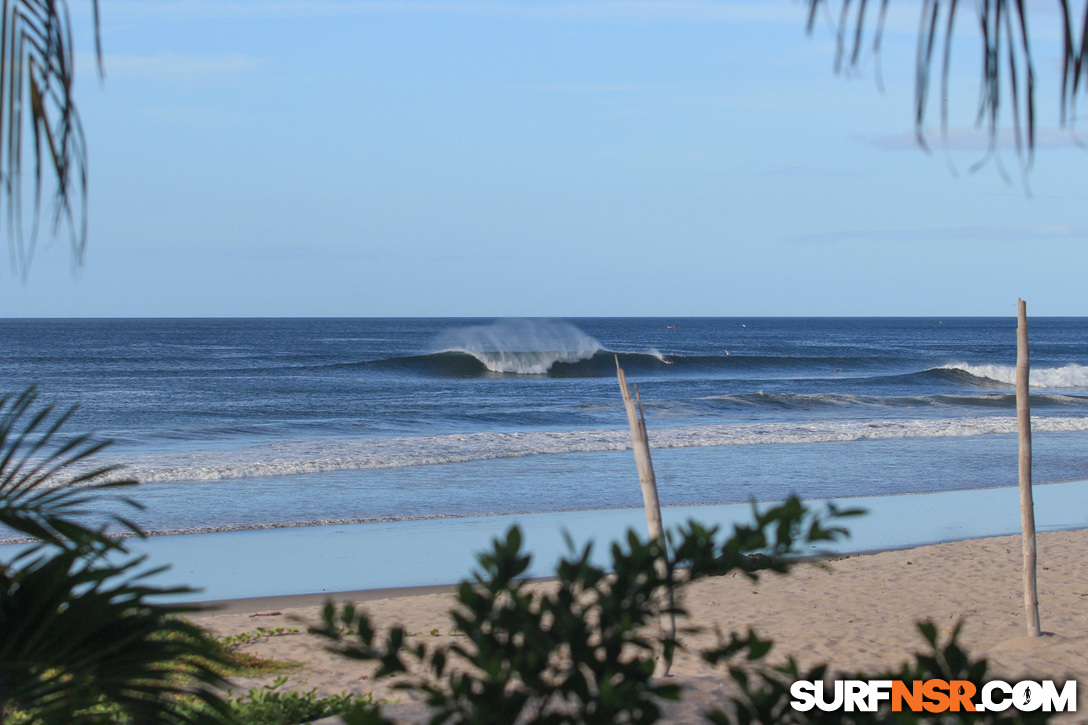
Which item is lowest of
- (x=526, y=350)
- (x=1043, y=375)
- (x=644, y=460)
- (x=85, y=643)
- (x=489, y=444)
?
(x=85, y=643)

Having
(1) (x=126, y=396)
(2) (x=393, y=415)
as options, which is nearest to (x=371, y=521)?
(2) (x=393, y=415)

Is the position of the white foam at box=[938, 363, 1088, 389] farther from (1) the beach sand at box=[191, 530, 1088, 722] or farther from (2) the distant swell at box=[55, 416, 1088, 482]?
(1) the beach sand at box=[191, 530, 1088, 722]

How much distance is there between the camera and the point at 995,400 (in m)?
28.4

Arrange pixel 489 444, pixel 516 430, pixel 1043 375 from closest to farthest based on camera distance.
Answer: pixel 489 444 < pixel 516 430 < pixel 1043 375

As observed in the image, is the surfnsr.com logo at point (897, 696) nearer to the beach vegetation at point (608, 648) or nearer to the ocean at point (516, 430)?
the beach vegetation at point (608, 648)

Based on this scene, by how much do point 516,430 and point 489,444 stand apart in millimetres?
3864

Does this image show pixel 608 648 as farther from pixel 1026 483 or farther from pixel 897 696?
pixel 1026 483

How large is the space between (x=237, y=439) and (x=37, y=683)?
723 inches

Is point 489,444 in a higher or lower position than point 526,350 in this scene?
lower

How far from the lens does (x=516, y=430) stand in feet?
69.0

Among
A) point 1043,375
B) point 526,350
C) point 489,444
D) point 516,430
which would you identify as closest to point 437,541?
point 489,444

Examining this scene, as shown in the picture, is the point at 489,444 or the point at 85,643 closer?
the point at 85,643

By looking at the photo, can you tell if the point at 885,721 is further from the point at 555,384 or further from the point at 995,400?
the point at 555,384

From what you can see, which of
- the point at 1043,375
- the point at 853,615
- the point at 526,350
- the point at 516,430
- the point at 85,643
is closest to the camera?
the point at 85,643
